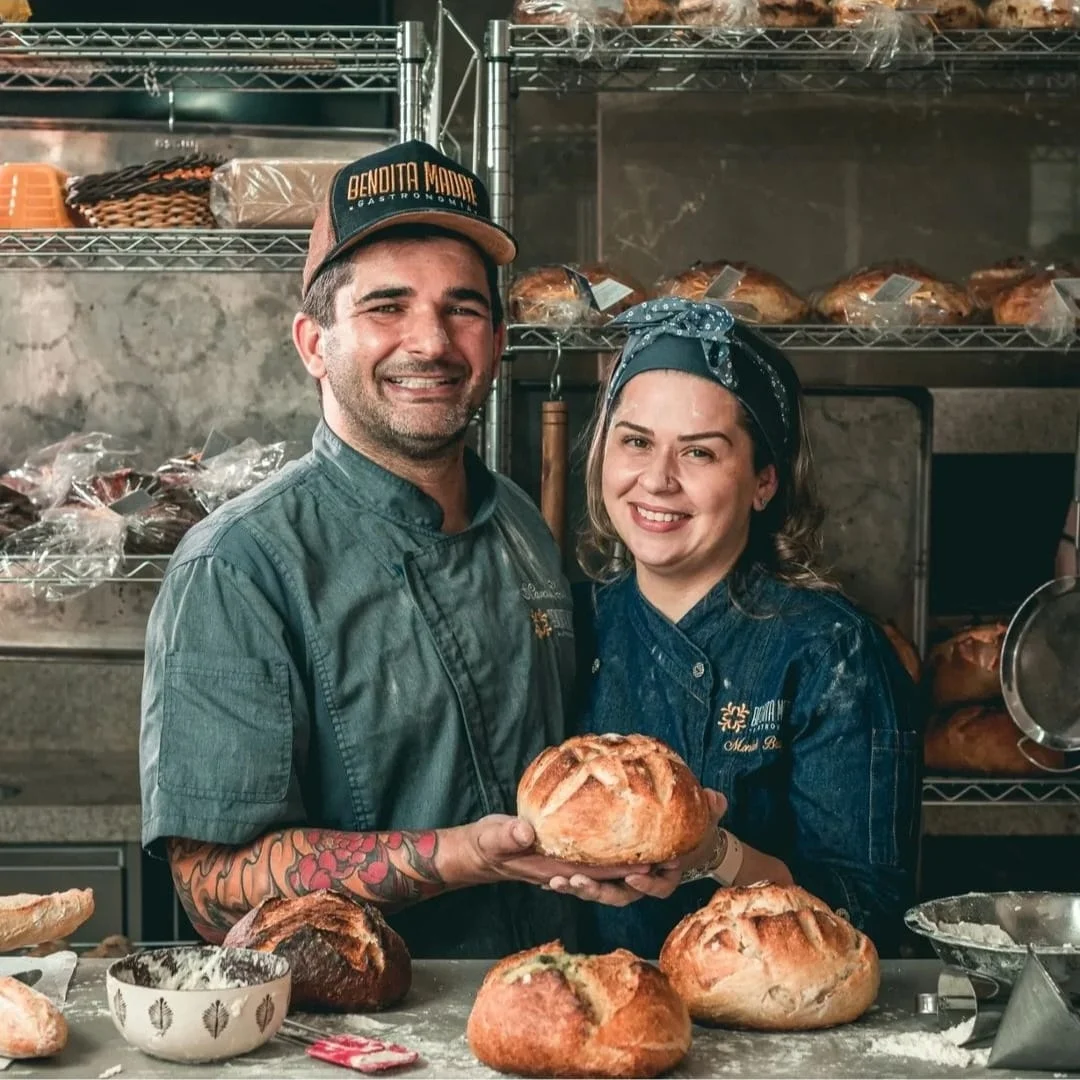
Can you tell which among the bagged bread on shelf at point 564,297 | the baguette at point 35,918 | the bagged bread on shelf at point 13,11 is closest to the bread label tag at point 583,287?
the bagged bread on shelf at point 564,297

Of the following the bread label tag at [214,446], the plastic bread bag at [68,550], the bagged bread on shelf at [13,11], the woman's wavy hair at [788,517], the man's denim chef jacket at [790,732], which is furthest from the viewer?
the bread label tag at [214,446]

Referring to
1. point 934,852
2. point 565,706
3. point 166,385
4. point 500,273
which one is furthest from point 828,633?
point 166,385

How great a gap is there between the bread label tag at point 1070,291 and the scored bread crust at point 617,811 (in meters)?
1.78

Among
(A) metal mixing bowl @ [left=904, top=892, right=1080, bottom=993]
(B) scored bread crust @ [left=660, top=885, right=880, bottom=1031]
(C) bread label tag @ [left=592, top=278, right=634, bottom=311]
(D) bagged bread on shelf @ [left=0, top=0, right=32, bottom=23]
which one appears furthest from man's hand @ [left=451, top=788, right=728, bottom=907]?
(D) bagged bread on shelf @ [left=0, top=0, right=32, bottom=23]

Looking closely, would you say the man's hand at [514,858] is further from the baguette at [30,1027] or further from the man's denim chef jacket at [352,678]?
the baguette at [30,1027]

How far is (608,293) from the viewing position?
10.3 ft

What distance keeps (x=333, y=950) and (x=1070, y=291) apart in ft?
7.19

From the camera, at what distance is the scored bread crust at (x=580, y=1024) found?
1.38 metres

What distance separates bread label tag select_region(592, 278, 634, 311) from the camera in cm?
311

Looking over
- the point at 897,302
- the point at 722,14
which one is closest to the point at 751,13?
the point at 722,14

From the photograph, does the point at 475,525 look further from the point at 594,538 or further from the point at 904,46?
the point at 904,46

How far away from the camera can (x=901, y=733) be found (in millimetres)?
2100

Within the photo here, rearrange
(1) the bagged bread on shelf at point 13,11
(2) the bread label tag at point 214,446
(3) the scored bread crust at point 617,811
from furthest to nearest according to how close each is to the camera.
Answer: (2) the bread label tag at point 214,446
(1) the bagged bread on shelf at point 13,11
(3) the scored bread crust at point 617,811

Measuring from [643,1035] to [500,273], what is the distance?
203 cm
